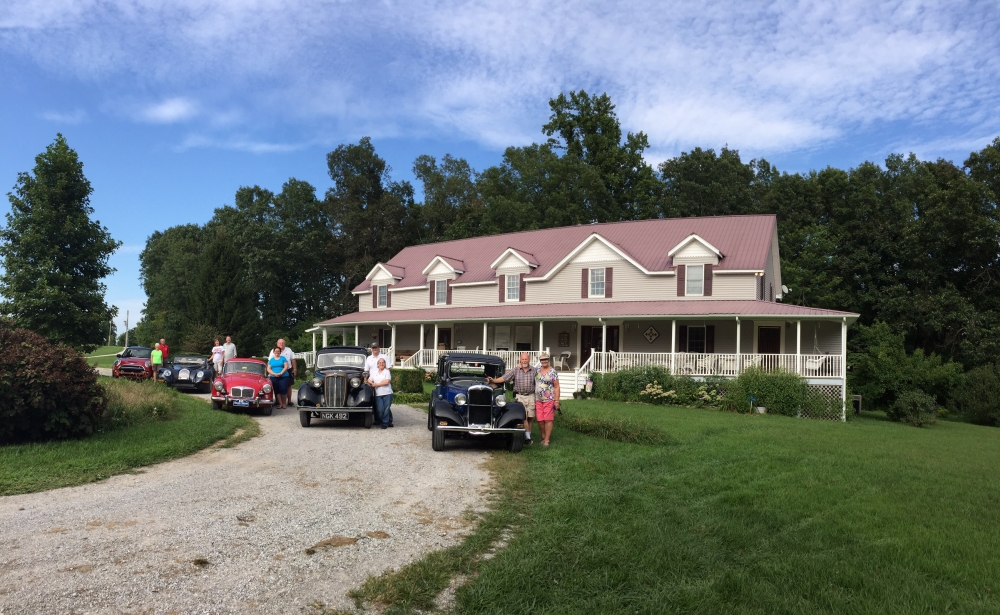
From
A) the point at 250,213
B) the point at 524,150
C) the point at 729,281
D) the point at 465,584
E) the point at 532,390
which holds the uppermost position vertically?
the point at 524,150

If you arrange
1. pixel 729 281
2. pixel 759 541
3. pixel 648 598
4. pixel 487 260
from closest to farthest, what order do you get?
pixel 648 598
pixel 759 541
pixel 729 281
pixel 487 260

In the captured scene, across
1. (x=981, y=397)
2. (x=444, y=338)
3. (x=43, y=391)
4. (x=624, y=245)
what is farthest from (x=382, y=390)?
(x=981, y=397)

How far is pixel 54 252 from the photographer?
2472 cm

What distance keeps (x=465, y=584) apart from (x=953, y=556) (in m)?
4.18

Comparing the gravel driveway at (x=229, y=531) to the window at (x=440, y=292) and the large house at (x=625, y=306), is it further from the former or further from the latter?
the window at (x=440, y=292)

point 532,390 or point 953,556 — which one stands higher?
point 532,390

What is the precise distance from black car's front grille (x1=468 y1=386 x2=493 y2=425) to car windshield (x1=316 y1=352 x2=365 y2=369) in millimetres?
5027

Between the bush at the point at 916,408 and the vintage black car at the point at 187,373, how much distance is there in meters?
22.7

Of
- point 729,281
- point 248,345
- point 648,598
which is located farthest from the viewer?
point 248,345

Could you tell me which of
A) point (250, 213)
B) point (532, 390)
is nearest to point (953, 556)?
point (532, 390)

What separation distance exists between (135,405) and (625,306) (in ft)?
64.2

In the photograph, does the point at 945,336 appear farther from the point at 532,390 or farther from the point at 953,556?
the point at 953,556

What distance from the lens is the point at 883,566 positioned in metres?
5.39

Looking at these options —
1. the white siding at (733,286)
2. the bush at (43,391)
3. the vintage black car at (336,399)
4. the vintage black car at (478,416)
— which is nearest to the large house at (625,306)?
the white siding at (733,286)
